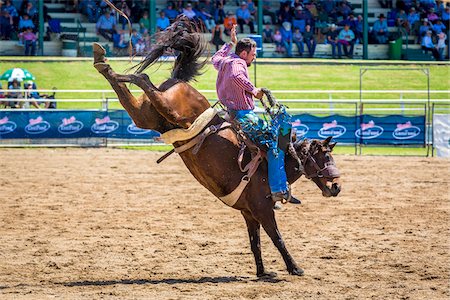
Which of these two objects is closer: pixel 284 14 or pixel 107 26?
pixel 107 26

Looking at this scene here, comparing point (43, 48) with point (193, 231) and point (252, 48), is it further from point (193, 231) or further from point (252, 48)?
point (252, 48)

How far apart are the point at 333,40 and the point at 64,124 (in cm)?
1468

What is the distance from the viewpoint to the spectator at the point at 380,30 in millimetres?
32906

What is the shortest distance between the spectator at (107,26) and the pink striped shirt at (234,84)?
60.8 ft

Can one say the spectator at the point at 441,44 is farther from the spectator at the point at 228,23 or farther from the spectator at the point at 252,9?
the spectator at the point at 228,23

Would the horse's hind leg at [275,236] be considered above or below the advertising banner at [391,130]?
above

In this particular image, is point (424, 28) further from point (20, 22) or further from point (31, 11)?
point (20, 22)

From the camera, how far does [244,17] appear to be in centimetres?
3088

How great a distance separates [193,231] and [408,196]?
4475 millimetres

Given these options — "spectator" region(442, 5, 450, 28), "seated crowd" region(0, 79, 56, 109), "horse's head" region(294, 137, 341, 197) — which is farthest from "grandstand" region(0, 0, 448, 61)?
"horse's head" region(294, 137, 341, 197)

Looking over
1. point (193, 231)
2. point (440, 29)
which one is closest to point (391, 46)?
point (440, 29)

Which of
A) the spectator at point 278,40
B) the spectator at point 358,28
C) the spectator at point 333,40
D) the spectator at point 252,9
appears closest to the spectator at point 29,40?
the spectator at point 252,9

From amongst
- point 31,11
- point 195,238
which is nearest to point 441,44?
point 31,11

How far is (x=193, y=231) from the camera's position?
34.2 ft
